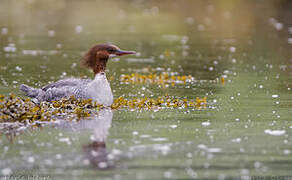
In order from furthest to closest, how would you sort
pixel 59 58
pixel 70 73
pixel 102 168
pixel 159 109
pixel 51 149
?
pixel 59 58 < pixel 70 73 < pixel 159 109 < pixel 51 149 < pixel 102 168

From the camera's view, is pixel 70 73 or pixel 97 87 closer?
pixel 97 87

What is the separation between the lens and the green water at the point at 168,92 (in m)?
7.84

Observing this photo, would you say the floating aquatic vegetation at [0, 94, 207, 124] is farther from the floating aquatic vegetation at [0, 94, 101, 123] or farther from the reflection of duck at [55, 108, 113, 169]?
the reflection of duck at [55, 108, 113, 169]

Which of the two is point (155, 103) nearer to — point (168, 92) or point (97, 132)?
point (168, 92)

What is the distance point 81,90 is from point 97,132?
216cm

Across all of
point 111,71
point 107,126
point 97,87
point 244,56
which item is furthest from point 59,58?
point 107,126

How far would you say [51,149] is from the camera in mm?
8477

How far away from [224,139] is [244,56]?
10.6 metres

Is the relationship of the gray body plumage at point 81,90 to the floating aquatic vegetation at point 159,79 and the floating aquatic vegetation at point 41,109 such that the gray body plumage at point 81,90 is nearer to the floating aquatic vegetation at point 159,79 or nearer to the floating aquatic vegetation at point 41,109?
the floating aquatic vegetation at point 41,109

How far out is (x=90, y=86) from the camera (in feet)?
37.9

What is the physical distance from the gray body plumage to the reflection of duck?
0.27 m

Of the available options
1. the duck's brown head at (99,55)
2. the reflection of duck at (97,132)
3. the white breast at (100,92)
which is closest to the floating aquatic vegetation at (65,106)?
the white breast at (100,92)

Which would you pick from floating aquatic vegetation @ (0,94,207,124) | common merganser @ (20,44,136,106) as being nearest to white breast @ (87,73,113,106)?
common merganser @ (20,44,136,106)

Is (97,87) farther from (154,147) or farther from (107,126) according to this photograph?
(154,147)
